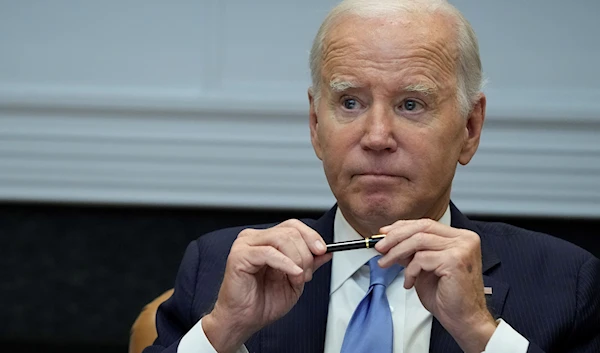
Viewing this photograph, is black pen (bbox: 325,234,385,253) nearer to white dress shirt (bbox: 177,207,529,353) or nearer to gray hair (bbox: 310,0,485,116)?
white dress shirt (bbox: 177,207,529,353)

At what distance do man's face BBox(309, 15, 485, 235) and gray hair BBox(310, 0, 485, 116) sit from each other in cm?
2

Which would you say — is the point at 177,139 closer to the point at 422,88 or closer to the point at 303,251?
the point at 422,88

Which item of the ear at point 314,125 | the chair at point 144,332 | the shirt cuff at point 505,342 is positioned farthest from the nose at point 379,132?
the chair at point 144,332

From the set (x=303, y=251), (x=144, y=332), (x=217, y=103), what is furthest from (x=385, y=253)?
(x=217, y=103)

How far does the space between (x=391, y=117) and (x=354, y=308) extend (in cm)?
45

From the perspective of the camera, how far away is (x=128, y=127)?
3988 mm

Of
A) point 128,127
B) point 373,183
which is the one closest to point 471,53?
point 373,183

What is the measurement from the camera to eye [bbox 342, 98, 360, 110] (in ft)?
7.86

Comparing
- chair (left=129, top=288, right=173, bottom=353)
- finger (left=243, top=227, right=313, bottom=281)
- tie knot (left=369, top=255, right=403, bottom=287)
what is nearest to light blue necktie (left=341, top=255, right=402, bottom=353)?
tie knot (left=369, top=255, right=403, bottom=287)

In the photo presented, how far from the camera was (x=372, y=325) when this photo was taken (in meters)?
2.32

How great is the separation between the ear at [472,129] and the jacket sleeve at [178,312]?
70 cm

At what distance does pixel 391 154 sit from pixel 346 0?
0.41m

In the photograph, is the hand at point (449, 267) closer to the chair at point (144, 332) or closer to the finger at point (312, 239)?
the finger at point (312, 239)

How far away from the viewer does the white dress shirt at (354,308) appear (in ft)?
7.47
